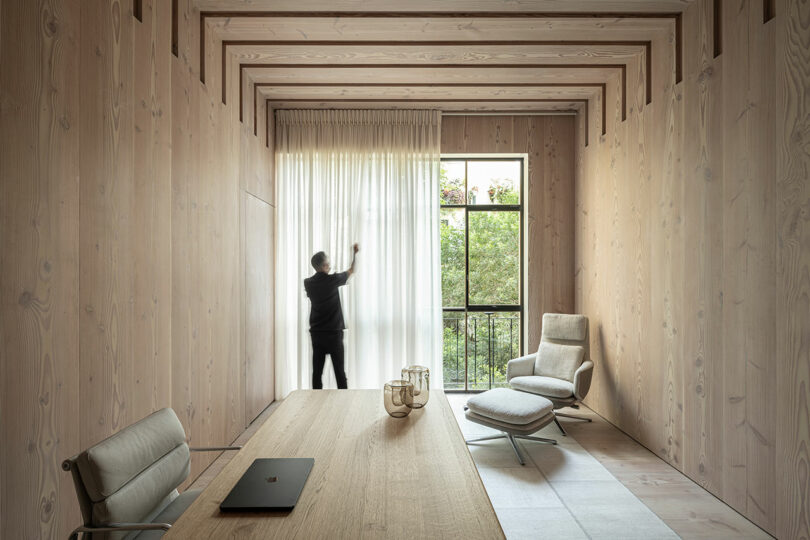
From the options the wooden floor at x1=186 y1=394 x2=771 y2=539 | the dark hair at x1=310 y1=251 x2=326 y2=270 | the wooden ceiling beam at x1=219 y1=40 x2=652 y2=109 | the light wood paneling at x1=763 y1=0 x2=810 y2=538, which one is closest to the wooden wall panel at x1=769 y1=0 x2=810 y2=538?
the light wood paneling at x1=763 y1=0 x2=810 y2=538

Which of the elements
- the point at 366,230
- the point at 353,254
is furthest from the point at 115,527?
Answer: the point at 366,230

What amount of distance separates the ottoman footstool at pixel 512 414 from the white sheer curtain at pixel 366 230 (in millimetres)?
1321

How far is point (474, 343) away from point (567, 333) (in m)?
1.08

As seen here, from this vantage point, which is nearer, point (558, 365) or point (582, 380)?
point (582, 380)

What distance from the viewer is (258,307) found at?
411cm

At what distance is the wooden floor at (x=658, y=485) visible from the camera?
2.28m

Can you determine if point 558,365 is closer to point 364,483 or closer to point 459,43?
point 459,43

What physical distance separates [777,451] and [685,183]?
1574 mm

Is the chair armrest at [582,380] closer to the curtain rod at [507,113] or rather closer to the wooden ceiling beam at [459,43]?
the wooden ceiling beam at [459,43]

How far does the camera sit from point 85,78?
1781 millimetres

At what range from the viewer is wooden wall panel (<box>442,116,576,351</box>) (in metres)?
4.79

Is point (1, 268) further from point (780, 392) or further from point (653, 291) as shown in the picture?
point (653, 291)

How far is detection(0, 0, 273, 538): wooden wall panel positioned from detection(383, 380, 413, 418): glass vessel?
1.16m

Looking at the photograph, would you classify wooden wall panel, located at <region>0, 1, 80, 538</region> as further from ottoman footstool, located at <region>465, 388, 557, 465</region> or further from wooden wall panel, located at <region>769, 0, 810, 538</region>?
wooden wall panel, located at <region>769, 0, 810, 538</region>
